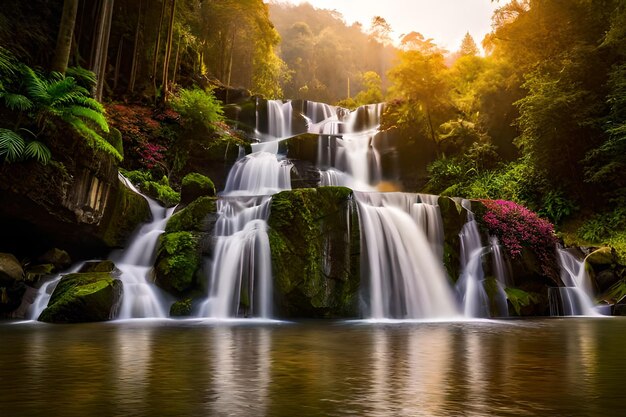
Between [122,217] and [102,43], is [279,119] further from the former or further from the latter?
[122,217]

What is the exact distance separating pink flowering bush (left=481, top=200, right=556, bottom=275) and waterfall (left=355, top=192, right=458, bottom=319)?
2031 millimetres

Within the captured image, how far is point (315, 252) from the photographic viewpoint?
10305 mm

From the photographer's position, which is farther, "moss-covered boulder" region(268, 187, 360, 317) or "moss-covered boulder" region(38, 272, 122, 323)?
"moss-covered boulder" region(268, 187, 360, 317)

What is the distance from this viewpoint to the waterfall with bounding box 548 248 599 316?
11398 mm

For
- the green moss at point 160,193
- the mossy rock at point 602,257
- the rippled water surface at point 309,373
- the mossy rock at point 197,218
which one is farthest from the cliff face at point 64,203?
the mossy rock at point 602,257

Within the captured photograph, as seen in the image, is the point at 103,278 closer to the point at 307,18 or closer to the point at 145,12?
the point at 145,12

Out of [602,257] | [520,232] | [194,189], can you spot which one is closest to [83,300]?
[194,189]

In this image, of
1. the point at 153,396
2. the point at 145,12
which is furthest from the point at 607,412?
the point at 145,12

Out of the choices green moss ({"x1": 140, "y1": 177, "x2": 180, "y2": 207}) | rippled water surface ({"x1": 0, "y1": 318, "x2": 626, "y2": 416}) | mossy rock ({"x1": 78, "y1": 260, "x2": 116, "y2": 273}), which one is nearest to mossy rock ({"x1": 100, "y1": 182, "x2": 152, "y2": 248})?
mossy rock ({"x1": 78, "y1": 260, "x2": 116, "y2": 273})

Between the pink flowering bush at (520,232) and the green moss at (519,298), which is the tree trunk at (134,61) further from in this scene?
the green moss at (519,298)

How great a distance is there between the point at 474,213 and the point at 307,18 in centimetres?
7112

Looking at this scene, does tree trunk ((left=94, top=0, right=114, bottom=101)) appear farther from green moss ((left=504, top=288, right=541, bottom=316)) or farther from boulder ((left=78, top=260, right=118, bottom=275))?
green moss ((left=504, top=288, right=541, bottom=316))

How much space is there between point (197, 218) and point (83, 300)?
11.5 feet

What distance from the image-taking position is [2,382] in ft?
11.0
